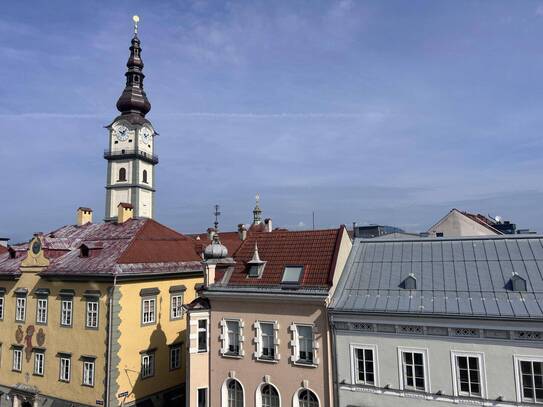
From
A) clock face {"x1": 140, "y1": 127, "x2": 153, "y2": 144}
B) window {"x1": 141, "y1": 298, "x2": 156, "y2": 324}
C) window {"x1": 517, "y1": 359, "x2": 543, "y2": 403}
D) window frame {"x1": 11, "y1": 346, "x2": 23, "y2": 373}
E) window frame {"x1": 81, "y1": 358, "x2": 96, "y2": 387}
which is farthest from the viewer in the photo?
clock face {"x1": 140, "y1": 127, "x2": 153, "y2": 144}

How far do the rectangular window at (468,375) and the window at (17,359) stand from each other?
27.4m

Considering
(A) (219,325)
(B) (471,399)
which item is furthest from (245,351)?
(B) (471,399)

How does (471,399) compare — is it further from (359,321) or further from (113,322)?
(113,322)

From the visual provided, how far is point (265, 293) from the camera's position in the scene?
851 inches

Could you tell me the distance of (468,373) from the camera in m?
17.4

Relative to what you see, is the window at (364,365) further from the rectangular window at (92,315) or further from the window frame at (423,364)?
the rectangular window at (92,315)

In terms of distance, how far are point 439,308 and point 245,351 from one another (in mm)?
9800

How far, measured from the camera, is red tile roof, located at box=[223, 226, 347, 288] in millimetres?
Result: 21406

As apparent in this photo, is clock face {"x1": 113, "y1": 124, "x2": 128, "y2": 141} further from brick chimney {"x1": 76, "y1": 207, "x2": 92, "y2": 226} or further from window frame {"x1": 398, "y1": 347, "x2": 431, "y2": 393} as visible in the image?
window frame {"x1": 398, "y1": 347, "x2": 431, "y2": 393}

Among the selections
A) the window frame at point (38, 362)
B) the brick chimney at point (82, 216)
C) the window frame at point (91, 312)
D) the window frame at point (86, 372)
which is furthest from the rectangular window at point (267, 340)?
the brick chimney at point (82, 216)

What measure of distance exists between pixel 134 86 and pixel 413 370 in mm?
52143

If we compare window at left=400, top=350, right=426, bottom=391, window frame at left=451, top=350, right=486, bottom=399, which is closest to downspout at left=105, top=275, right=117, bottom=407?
window at left=400, top=350, right=426, bottom=391

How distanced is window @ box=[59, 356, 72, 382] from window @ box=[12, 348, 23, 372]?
4083 millimetres

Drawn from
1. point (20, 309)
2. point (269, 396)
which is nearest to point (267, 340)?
point (269, 396)
